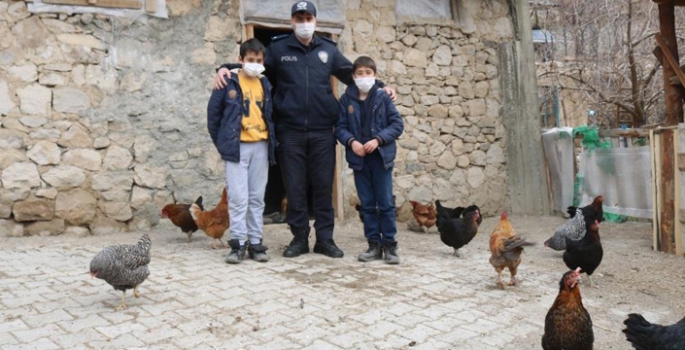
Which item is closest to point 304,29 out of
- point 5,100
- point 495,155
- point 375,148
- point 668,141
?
point 375,148

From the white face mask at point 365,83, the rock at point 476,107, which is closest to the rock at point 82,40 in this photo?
the white face mask at point 365,83

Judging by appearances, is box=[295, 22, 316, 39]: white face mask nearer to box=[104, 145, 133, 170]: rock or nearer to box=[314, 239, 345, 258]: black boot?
box=[314, 239, 345, 258]: black boot

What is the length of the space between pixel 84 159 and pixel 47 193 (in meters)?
0.52

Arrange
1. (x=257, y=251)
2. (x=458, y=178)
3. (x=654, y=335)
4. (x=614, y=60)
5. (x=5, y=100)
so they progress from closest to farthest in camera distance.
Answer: (x=654, y=335) < (x=257, y=251) < (x=5, y=100) < (x=458, y=178) < (x=614, y=60)

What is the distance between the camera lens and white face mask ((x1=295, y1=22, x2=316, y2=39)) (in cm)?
515

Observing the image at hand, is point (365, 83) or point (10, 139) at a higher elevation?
point (365, 83)

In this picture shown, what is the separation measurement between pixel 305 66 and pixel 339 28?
246 cm

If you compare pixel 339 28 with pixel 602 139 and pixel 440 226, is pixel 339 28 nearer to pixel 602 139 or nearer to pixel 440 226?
pixel 440 226

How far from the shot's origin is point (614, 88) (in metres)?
11.9

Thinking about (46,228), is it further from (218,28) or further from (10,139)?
(218,28)

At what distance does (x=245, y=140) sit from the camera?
507 cm

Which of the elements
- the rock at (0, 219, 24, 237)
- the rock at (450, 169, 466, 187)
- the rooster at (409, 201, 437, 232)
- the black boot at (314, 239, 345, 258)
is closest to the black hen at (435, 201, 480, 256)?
the black boot at (314, 239, 345, 258)

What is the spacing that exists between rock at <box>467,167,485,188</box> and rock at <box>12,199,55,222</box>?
551cm

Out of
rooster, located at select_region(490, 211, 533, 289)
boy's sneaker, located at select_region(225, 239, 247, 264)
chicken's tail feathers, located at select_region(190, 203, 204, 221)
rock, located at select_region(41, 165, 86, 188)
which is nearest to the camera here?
rooster, located at select_region(490, 211, 533, 289)
